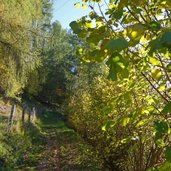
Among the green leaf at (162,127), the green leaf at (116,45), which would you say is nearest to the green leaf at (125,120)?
the green leaf at (162,127)

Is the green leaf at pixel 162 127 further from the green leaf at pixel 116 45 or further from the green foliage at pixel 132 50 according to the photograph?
the green leaf at pixel 116 45

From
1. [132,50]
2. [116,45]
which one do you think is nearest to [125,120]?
[132,50]

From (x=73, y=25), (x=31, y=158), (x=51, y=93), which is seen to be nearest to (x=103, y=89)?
(x=31, y=158)

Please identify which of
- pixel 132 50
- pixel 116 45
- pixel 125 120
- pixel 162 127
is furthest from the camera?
pixel 132 50

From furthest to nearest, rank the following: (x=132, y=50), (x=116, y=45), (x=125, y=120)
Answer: (x=132, y=50) < (x=125, y=120) < (x=116, y=45)

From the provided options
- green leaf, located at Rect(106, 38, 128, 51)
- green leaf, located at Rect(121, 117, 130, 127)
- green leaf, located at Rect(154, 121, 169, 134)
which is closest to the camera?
green leaf, located at Rect(106, 38, 128, 51)

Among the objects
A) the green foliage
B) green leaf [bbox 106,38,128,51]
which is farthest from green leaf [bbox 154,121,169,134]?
green leaf [bbox 106,38,128,51]

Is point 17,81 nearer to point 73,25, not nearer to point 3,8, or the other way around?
point 3,8

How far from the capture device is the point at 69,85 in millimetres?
41562

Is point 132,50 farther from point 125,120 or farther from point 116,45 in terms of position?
point 116,45

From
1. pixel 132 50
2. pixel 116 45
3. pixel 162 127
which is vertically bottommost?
pixel 162 127

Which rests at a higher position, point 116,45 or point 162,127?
point 116,45

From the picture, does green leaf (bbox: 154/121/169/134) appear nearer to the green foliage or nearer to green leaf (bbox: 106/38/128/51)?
the green foliage

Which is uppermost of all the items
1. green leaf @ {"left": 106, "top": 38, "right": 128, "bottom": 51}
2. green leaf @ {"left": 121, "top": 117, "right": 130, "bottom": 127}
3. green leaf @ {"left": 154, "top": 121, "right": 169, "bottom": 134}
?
green leaf @ {"left": 106, "top": 38, "right": 128, "bottom": 51}
